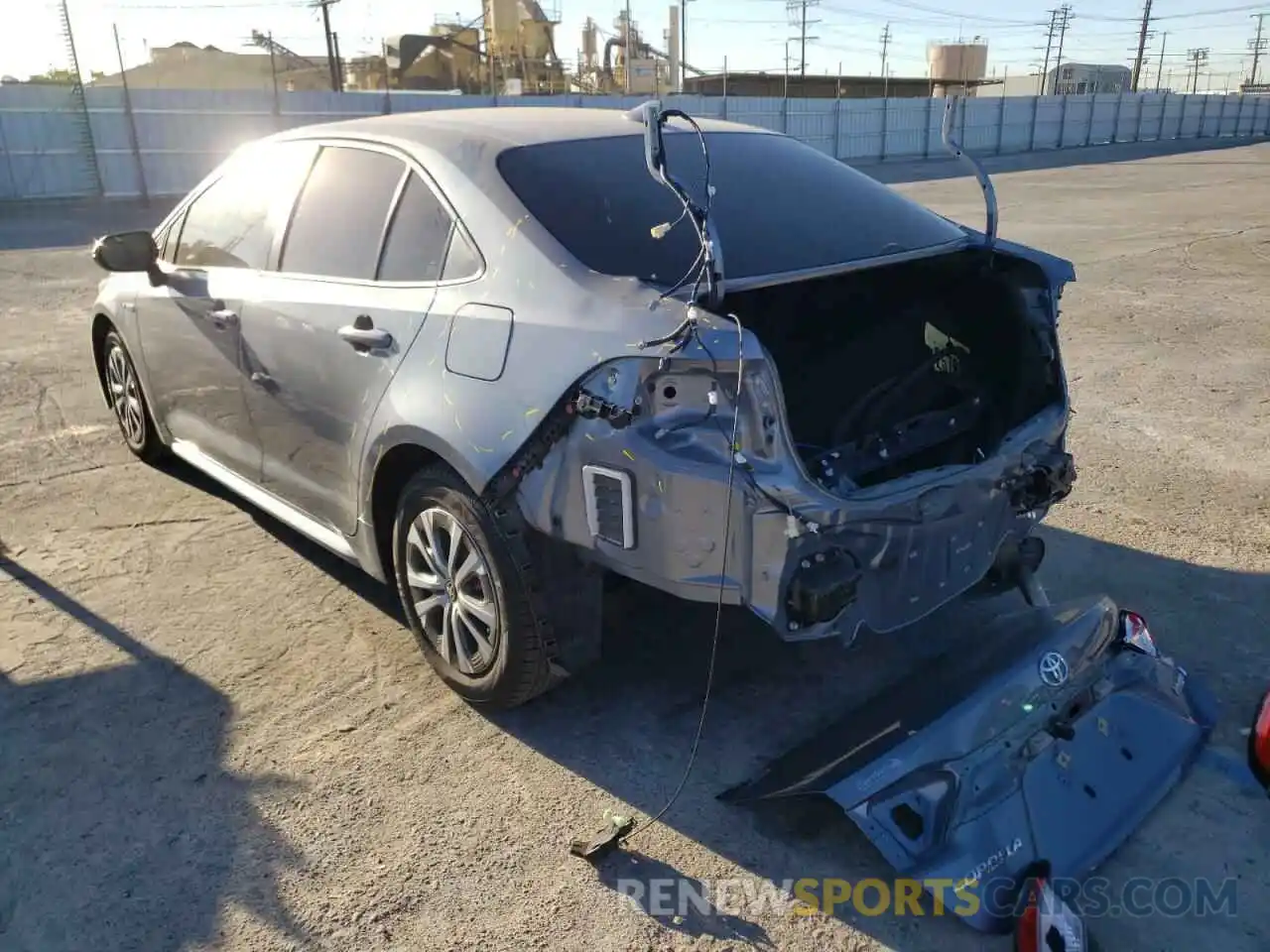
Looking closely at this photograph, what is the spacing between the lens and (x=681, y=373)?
2.42 meters

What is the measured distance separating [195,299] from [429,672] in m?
1.93

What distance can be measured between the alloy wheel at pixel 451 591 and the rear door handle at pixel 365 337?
0.55 metres

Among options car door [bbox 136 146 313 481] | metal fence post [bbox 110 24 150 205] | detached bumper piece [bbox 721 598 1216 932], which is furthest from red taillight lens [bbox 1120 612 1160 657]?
metal fence post [bbox 110 24 150 205]

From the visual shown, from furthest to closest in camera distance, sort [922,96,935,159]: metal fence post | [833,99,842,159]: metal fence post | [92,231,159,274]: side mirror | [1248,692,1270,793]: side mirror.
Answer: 1. [922,96,935,159]: metal fence post
2. [833,99,842,159]: metal fence post
3. [92,231,159,274]: side mirror
4. [1248,692,1270,793]: side mirror

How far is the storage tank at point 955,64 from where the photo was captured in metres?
58.7

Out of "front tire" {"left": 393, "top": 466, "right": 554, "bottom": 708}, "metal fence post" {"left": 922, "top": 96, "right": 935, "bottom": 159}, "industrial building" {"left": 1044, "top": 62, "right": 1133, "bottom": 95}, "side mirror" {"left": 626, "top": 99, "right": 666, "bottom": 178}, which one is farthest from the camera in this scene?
"industrial building" {"left": 1044, "top": 62, "right": 1133, "bottom": 95}

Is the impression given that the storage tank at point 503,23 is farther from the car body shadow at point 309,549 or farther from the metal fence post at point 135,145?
the car body shadow at point 309,549

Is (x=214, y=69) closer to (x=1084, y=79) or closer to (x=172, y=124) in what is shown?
(x=172, y=124)

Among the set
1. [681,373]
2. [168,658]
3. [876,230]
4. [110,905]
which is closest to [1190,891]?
[681,373]

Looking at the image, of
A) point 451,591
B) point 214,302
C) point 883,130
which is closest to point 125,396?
point 214,302

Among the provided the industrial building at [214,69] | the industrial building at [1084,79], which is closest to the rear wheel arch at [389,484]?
the industrial building at [214,69]

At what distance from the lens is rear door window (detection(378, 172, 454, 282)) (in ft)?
10.2

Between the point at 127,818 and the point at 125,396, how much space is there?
10.4ft

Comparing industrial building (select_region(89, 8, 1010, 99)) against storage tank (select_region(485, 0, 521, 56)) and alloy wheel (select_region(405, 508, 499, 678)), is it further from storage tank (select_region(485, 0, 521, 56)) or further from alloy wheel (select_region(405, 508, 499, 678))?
alloy wheel (select_region(405, 508, 499, 678))
